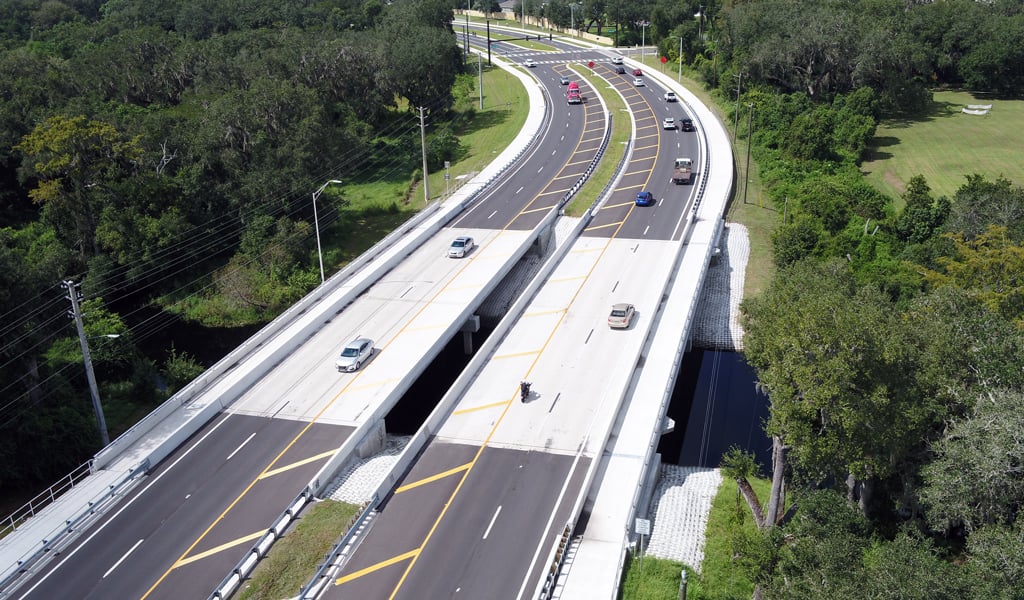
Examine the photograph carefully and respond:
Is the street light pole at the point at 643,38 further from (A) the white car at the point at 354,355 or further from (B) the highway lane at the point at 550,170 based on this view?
(A) the white car at the point at 354,355

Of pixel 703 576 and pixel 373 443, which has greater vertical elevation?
pixel 373 443

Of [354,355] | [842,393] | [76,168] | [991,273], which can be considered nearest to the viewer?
[842,393]

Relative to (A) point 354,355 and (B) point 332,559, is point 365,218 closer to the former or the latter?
(A) point 354,355

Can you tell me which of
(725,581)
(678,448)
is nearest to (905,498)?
(725,581)

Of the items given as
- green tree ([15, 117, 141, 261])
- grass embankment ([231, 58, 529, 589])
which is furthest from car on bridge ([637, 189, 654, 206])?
green tree ([15, 117, 141, 261])

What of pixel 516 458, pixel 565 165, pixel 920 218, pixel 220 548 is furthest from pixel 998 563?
pixel 565 165

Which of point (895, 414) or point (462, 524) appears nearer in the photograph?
point (895, 414)
